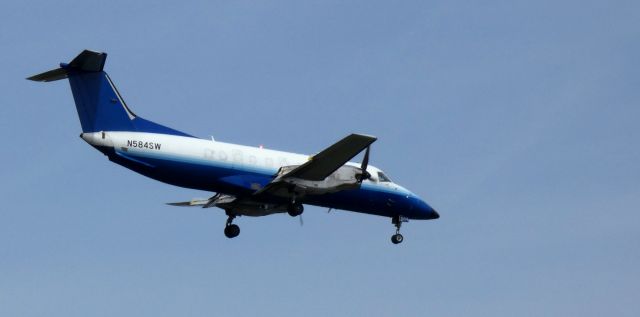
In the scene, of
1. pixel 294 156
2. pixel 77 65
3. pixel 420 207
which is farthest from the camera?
pixel 420 207

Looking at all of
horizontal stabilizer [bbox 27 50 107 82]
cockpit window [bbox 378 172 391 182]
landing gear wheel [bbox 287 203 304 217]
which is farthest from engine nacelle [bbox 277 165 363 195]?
horizontal stabilizer [bbox 27 50 107 82]

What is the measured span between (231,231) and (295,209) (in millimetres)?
5214

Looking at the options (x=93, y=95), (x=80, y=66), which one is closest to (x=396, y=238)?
(x=93, y=95)

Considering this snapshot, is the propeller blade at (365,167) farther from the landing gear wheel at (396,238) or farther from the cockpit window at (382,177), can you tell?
the landing gear wheel at (396,238)

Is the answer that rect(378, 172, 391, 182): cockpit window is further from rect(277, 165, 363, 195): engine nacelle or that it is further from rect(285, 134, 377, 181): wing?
rect(285, 134, 377, 181): wing

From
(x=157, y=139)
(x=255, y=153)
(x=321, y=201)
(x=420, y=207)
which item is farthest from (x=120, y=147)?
(x=420, y=207)

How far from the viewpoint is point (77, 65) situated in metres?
53.5

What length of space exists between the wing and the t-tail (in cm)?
675

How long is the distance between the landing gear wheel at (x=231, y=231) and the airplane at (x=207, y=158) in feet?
5.70

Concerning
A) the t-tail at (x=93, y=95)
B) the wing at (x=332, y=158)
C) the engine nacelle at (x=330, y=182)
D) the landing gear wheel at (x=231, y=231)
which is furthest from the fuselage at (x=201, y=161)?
the landing gear wheel at (x=231, y=231)

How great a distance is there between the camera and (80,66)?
53.5 meters

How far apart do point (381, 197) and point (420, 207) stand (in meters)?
2.57

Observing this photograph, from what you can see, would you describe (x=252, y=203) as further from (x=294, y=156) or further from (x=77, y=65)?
(x=77, y=65)

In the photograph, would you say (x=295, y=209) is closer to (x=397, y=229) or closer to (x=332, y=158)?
(x=332, y=158)
